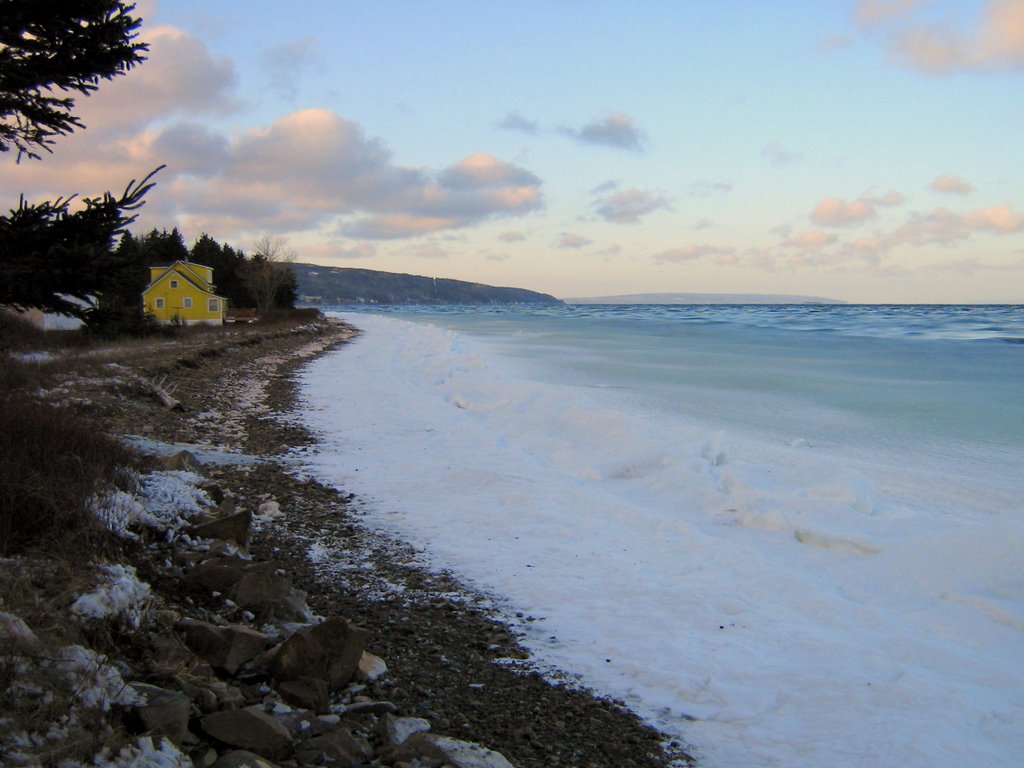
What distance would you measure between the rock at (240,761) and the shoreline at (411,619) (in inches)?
49.7

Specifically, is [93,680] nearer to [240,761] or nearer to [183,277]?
[240,761]

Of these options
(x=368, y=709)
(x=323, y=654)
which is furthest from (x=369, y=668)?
(x=368, y=709)

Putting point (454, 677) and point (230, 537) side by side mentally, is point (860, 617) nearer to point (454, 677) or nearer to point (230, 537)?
point (454, 677)

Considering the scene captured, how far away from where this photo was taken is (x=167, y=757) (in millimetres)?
3225

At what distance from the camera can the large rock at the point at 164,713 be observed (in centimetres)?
341

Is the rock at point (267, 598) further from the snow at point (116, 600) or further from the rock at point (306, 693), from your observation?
the rock at point (306, 693)

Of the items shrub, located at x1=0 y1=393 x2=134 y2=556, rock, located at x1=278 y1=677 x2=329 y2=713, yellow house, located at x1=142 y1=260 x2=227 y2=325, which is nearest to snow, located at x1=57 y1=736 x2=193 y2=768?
rock, located at x1=278 y1=677 x2=329 y2=713

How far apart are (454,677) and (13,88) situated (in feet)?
16.8


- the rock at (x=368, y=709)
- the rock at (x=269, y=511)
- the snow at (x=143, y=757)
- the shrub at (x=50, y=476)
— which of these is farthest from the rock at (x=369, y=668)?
the rock at (x=269, y=511)

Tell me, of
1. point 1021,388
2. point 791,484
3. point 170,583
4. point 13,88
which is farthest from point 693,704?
point 1021,388

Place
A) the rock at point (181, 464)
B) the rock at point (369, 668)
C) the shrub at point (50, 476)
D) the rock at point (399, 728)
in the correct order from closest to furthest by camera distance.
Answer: the rock at point (399, 728)
the rock at point (369, 668)
the shrub at point (50, 476)
the rock at point (181, 464)

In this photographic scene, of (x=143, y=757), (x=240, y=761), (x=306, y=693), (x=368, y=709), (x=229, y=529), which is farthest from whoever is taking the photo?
(x=229, y=529)

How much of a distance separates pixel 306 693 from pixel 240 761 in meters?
1.01

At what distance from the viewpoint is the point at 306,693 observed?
4293 millimetres
